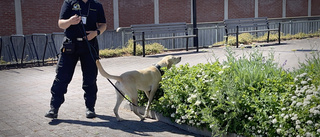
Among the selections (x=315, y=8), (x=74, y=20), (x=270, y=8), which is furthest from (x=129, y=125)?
(x=315, y=8)

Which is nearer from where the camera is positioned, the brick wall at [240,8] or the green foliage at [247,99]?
the green foliage at [247,99]

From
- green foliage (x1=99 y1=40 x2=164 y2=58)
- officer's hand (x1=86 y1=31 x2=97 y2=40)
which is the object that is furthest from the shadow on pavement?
green foliage (x1=99 y1=40 x2=164 y2=58)

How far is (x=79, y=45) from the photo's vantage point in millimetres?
6117

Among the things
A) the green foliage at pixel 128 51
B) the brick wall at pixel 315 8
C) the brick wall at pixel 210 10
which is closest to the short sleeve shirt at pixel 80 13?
the green foliage at pixel 128 51

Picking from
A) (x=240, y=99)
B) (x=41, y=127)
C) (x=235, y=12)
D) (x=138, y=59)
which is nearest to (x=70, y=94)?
(x=41, y=127)

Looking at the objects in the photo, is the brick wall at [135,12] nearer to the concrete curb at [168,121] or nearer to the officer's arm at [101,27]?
the concrete curb at [168,121]

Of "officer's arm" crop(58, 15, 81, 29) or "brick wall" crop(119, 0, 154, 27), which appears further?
"brick wall" crop(119, 0, 154, 27)

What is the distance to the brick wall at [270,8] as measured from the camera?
109 ft

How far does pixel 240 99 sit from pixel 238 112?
17cm

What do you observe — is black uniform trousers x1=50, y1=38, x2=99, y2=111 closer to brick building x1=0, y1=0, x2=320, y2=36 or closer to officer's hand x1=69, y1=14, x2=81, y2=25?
officer's hand x1=69, y1=14, x2=81, y2=25

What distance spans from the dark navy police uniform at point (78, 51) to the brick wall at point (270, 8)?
28.4 meters

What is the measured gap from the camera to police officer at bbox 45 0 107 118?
6105 mm

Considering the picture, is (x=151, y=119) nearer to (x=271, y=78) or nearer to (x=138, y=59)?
(x=271, y=78)

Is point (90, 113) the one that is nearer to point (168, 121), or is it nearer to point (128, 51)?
point (168, 121)
